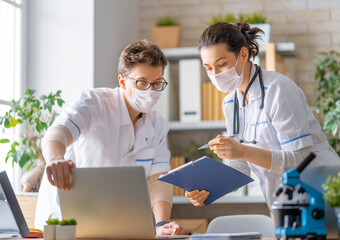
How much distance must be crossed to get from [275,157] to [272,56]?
170 centimetres

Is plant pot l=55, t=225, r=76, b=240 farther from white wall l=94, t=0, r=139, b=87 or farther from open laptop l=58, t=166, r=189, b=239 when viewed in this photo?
white wall l=94, t=0, r=139, b=87

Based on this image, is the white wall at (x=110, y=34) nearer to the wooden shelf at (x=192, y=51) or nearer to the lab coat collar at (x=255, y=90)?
the wooden shelf at (x=192, y=51)

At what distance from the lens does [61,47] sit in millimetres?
3395

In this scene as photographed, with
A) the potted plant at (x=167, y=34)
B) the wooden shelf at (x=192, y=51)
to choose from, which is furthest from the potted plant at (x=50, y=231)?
the potted plant at (x=167, y=34)

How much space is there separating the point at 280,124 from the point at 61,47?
183 cm

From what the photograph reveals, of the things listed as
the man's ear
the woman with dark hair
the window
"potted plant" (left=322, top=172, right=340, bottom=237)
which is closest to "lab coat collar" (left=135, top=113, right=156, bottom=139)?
the man's ear

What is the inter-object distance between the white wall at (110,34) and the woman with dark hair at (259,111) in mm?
1347

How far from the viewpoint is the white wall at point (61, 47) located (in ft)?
11.0

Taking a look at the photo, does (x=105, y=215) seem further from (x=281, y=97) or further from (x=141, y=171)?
(x=281, y=97)

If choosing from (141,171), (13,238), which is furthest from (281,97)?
(13,238)

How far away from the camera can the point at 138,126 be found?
2.32 metres

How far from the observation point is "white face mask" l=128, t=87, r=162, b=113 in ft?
7.28

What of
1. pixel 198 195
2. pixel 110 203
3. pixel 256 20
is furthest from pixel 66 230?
pixel 256 20

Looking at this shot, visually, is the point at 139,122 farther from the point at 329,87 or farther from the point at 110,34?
the point at 329,87
